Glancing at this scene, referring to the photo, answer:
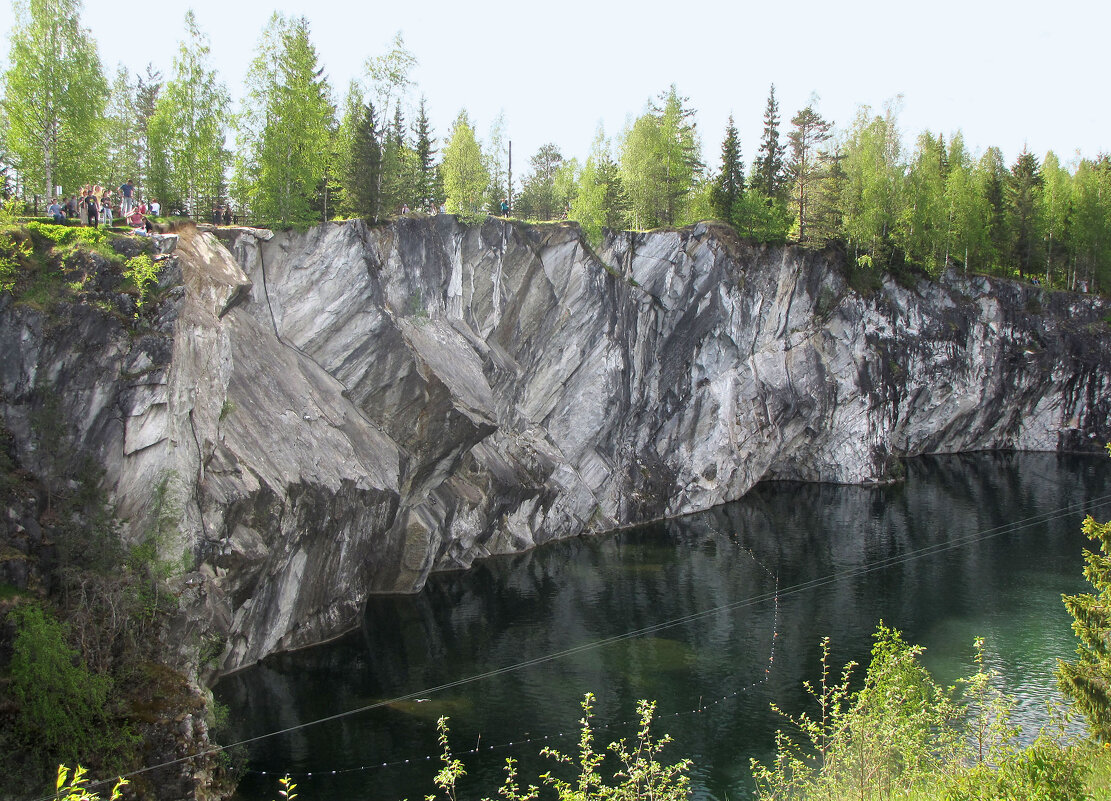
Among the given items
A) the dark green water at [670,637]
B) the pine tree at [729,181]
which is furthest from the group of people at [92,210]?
the pine tree at [729,181]

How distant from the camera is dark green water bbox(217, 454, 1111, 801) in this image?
25016 millimetres

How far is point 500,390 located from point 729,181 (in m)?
26.4

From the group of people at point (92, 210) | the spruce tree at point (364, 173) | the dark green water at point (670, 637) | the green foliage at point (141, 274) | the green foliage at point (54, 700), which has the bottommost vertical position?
the dark green water at point (670, 637)

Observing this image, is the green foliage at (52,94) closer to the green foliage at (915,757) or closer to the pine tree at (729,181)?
the green foliage at (915,757)

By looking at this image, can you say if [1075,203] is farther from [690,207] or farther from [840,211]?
[690,207]

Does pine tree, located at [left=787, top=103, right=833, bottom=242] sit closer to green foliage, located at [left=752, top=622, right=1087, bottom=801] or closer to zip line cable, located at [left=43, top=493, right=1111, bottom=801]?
zip line cable, located at [left=43, top=493, right=1111, bottom=801]

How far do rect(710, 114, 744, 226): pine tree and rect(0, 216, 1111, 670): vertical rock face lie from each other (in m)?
3.66

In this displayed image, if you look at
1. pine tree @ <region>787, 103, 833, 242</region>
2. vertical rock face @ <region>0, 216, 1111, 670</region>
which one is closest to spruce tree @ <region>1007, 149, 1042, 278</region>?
vertical rock face @ <region>0, 216, 1111, 670</region>

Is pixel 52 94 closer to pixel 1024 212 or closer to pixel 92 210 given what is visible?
pixel 92 210

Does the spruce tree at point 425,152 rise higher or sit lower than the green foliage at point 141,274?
higher

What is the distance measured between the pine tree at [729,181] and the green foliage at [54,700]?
48.8 metres

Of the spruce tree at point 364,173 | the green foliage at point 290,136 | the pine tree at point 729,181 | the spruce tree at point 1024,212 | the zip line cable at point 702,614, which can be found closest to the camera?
the zip line cable at point 702,614

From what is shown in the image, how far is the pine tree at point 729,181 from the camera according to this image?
5825cm

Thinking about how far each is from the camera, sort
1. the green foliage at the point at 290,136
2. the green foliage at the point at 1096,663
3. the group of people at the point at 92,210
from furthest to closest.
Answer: the green foliage at the point at 290,136, the group of people at the point at 92,210, the green foliage at the point at 1096,663
